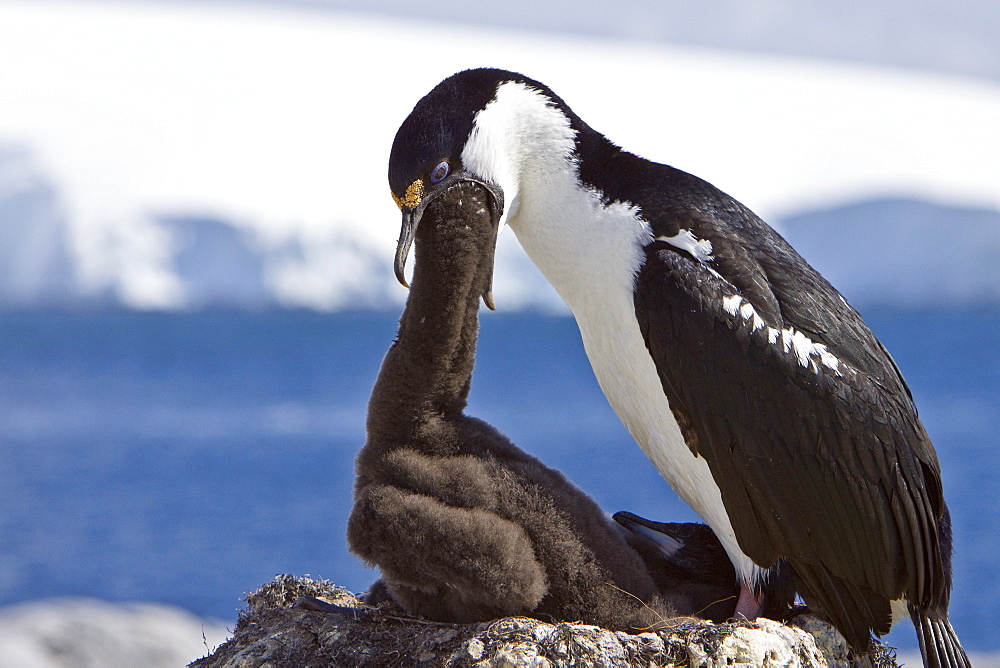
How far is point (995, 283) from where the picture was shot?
24.9 metres

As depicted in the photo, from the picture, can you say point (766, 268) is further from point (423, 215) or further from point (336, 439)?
point (336, 439)

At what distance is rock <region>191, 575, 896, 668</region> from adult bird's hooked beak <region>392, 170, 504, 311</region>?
805 millimetres

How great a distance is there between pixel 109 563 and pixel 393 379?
10228mm

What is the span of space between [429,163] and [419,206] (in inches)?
4.7

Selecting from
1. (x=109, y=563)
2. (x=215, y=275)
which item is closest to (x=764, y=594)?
(x=109, y=563)

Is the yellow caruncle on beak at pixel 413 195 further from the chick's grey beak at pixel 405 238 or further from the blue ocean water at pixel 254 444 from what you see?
the blue ocean water at pixel 254 444

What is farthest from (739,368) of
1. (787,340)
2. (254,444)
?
(254,444)

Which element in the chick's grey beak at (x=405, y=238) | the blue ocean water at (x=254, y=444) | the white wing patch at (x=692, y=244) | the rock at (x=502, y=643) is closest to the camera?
the rock at (x=502, y=643)

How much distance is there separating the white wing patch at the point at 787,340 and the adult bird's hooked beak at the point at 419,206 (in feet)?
2.00

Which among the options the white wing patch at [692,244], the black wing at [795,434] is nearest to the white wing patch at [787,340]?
the black wing at [795,434]

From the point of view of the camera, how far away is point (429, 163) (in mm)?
2693

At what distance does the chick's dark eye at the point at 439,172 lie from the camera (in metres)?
2.70

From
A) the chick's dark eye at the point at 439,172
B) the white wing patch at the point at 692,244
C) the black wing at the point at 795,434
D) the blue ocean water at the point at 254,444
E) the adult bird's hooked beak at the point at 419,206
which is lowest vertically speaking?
the black wing at the point at 795,434

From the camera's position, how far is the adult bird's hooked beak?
2.61m
